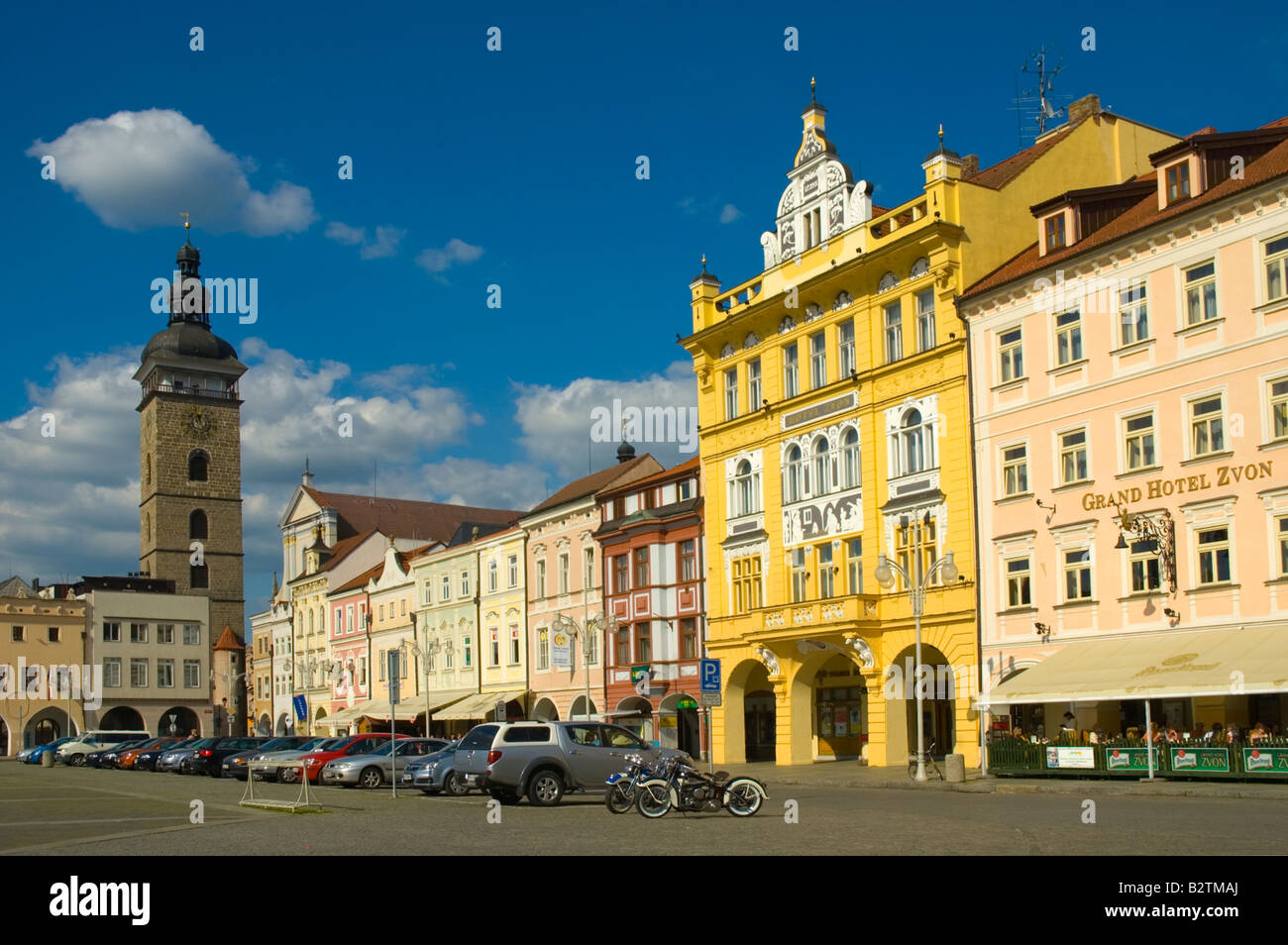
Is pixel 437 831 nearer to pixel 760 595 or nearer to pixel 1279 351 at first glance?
pixel 1279 351

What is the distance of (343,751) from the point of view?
130 feet

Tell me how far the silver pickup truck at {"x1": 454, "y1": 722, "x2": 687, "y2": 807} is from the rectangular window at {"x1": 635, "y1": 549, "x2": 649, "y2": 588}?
2584cm

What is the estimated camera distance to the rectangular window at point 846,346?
44875 mm

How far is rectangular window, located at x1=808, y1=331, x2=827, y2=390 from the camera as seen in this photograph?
151ft

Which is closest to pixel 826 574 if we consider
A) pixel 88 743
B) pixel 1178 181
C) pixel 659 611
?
pixel 659 611

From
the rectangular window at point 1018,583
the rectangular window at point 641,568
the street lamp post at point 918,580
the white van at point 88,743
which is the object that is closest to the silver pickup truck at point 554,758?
the street lamp post at point 918,580

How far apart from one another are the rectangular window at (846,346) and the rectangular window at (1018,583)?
9.27 metres

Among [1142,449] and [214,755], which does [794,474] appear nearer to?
[1142,449]

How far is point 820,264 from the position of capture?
151 feet

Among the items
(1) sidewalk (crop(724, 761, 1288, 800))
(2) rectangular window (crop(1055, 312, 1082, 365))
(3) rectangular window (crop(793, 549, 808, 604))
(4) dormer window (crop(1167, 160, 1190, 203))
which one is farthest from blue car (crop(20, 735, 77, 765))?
(4) dormer window (crop(1167, 160, 1190, 203))

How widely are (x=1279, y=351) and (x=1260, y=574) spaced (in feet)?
16.1

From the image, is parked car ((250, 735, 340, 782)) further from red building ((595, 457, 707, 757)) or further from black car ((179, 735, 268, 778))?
red building ((595, 457, 707, 757))

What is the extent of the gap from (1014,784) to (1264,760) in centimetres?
511
